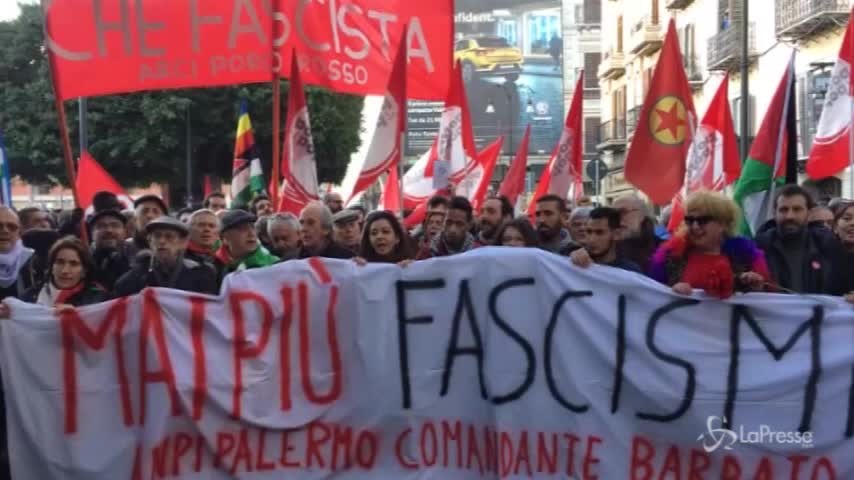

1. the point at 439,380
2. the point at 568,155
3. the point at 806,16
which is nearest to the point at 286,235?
the point at 439,380

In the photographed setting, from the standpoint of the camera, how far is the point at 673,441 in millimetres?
5836

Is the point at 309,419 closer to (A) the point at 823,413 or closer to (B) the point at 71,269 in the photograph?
(B) the point at 71,269

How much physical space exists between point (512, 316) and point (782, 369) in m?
1.13

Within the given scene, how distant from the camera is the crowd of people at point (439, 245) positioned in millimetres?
6102

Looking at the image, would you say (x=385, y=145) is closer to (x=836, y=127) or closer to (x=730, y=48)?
(x=836, y=127)

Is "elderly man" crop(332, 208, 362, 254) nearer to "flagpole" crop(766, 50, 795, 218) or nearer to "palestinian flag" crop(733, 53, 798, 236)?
"palestinian flag" crop(733, 53, 798, 236)

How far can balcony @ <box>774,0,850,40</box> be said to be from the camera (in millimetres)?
26172

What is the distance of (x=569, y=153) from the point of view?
1295 centimetres

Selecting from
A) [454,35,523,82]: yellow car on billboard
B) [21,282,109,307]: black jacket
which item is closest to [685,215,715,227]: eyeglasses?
[21,282,109,307]: black jacket

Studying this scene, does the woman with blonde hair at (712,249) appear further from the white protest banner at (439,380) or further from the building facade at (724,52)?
the building facade at (724,52)

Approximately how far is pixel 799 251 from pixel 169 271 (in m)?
3.24

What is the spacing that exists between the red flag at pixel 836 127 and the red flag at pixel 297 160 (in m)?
3.33

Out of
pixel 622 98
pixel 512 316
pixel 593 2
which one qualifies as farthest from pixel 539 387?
pixel 593 2

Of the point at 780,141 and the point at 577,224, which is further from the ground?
the point at 780,141
